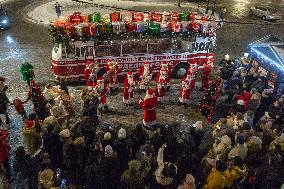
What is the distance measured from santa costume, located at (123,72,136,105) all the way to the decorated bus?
95.4 inches

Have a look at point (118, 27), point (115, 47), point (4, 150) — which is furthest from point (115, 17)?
point (4, 150)

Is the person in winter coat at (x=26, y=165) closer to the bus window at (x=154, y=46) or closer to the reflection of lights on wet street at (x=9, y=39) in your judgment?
the bus window at (x=154, y=46)

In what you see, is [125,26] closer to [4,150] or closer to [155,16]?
[155,16]

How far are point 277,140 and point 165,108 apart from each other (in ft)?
19.7

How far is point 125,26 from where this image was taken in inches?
639

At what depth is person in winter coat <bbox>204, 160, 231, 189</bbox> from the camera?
8695 mm

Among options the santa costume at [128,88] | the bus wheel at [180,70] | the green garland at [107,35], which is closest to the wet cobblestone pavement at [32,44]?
the green garland at [107,35]

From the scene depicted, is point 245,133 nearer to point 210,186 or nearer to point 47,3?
point 210,186

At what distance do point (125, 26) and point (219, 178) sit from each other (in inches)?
381

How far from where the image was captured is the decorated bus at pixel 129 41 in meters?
16.0

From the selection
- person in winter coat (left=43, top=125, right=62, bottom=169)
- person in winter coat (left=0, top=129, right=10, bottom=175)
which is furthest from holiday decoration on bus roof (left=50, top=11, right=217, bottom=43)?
person in winter coat (left=43, top=125, right=62, bottom=169)

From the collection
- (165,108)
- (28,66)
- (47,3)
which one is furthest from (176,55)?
(47,3)

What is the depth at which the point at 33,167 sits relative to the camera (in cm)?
918

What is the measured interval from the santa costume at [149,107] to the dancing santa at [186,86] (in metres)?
2.40
